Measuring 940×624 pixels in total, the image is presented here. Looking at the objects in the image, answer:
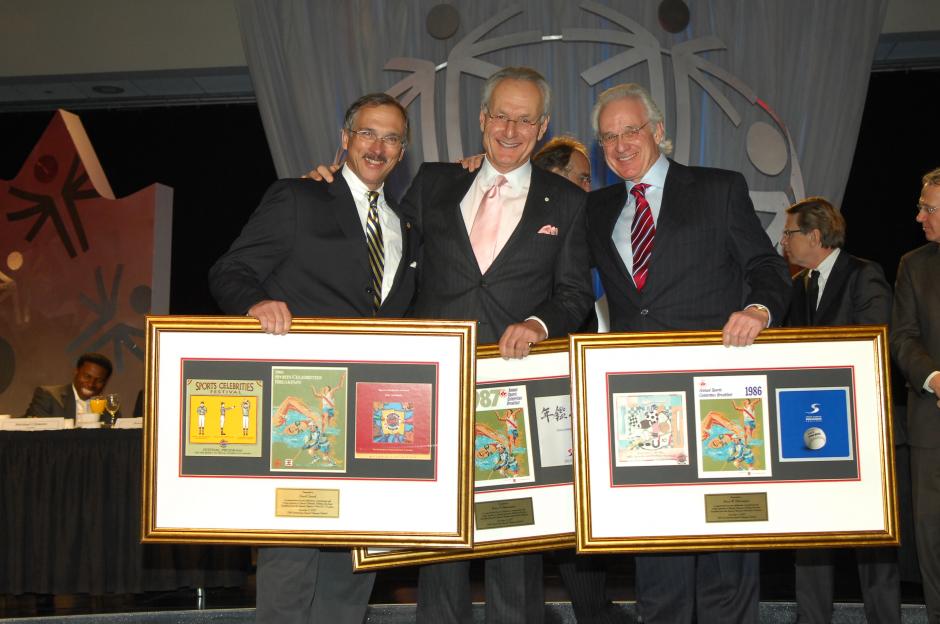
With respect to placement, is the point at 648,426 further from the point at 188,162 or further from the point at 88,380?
the point at 188,162

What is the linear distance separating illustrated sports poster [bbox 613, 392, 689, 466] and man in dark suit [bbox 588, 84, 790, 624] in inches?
9.8

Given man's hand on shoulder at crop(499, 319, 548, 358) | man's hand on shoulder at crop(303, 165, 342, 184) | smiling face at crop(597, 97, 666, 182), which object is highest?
smiling face at crop(597, 97, 666, 182)

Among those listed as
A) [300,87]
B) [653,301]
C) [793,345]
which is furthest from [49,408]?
[793,345]

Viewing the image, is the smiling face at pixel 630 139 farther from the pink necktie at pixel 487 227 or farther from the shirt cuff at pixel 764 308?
the shirt cuff at pixel 764 308

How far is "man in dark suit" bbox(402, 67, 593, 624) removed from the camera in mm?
2600

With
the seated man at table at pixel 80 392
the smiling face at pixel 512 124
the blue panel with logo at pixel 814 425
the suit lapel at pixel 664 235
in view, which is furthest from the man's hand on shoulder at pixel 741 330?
the seated man at table at pixel 80 392

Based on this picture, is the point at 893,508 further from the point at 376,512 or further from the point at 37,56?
the point at 37,56

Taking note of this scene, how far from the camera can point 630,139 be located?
2.78m

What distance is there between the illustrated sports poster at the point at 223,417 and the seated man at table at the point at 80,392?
3365 mm

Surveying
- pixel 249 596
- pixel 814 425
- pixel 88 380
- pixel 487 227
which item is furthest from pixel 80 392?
pixel 814 425

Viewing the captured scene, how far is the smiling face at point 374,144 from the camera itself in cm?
275

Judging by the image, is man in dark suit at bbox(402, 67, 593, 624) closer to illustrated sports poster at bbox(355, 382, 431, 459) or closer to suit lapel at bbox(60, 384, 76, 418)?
illustrated sports poster at bbox(355, 382, 431, 459)

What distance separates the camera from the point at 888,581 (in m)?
3.86

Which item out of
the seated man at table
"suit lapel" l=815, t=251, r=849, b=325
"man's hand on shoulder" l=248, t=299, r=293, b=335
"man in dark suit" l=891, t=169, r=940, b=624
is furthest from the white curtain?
"man's hand on shoulder" l=248, t=299, r=293, b=335
